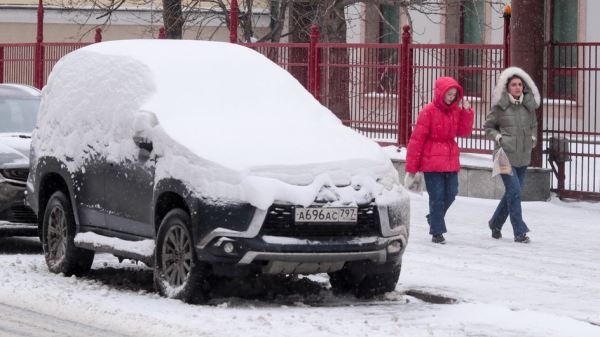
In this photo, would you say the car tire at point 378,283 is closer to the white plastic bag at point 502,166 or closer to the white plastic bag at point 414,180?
the white plastic bag at point 414,180

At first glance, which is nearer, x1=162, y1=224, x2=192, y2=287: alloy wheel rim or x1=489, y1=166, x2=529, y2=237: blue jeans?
x1=162, y1=224, x2=192, y2=287: alloy wheel rim

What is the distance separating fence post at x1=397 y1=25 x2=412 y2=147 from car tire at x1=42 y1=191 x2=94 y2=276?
7.89 m

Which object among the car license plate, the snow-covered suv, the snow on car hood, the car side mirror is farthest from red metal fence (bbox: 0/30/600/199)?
the car side mirror

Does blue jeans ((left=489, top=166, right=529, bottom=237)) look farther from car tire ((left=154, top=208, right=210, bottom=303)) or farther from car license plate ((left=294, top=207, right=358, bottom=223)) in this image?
car tire ((left=154, top=208, right=210, bottom=303))

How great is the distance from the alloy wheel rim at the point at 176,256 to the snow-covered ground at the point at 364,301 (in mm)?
191

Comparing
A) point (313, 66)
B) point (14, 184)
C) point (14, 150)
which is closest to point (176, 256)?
point (14, 184)

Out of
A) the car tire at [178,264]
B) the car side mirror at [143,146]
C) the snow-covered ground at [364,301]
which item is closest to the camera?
the snow-covered ground at [364,301]

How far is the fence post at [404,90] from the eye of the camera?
20531 mm

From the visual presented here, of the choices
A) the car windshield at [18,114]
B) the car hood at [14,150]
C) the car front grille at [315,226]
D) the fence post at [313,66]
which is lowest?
the car front grille at [315,226]

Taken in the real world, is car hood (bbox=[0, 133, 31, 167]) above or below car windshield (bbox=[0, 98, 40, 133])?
below

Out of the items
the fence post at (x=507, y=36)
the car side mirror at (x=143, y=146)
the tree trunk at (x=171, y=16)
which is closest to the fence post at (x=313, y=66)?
the fence post at (x=507, y=36)

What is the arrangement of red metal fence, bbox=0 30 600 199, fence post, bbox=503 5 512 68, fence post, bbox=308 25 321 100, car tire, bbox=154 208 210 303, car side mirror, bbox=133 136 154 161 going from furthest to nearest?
fence post, bbox=308 25 321 100 → fence post, bbox=503 5 512 68 → red metal fence, bbox=0 30 600 199 → car side mirror, bbox=133 136 154 161 → car tire, bbox=154 208 210 303

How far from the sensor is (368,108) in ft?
69.6

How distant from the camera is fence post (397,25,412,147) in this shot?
20.5 meters
